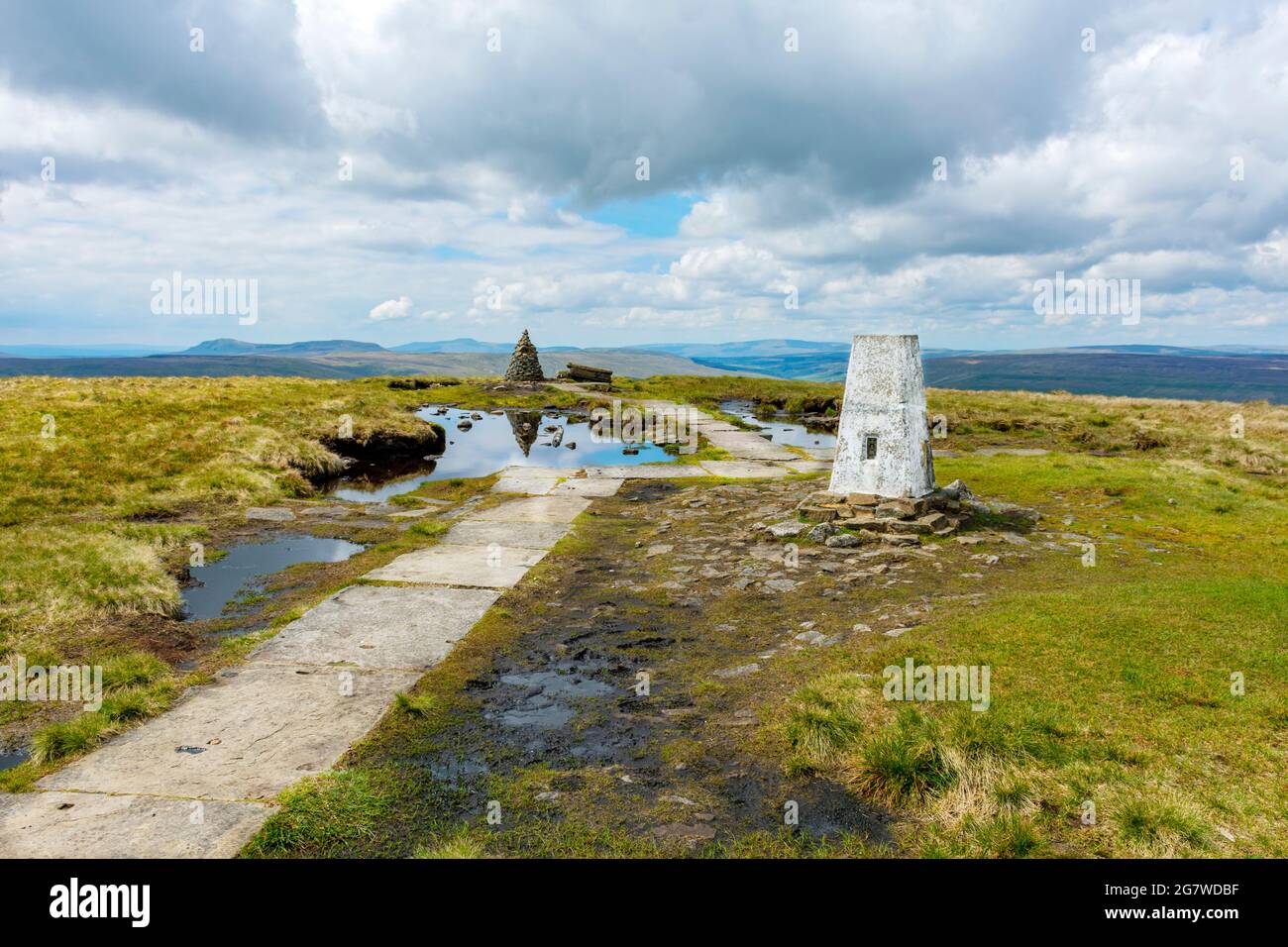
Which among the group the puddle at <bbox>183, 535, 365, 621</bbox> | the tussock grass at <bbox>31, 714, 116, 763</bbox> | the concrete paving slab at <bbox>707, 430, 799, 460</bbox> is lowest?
the tussock grass at <bbox>31, 714, 116, 763</bbox>

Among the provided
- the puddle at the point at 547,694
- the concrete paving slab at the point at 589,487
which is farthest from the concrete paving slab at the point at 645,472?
the puddle at the point at 547,694

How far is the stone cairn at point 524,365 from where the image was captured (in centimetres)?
6288

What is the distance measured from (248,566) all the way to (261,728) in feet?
24.5

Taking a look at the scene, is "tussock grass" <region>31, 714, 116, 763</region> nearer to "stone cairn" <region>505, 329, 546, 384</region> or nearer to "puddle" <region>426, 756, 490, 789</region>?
"puddle" <region>426, 756, 490, 789</region>

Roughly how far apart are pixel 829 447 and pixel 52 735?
28.8 m

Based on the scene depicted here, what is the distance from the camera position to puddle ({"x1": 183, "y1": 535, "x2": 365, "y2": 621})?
11326mm

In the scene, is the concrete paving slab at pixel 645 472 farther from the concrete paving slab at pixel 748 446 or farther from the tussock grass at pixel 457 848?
the tussock grass at pixel 457 848

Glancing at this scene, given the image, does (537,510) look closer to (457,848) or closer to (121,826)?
(121,826)

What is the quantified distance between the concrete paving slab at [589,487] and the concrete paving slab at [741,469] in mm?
3806

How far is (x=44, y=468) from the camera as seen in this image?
60.5 feet

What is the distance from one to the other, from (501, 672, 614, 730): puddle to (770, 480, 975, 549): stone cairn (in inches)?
276

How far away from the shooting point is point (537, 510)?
719 inches

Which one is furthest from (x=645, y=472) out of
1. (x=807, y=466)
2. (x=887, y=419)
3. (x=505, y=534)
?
(x=887, y=419)

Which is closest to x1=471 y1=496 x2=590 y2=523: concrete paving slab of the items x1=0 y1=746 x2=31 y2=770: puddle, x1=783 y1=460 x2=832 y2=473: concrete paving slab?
x1=783 y1=460 x2=832 y2=473: concrete paving slab
